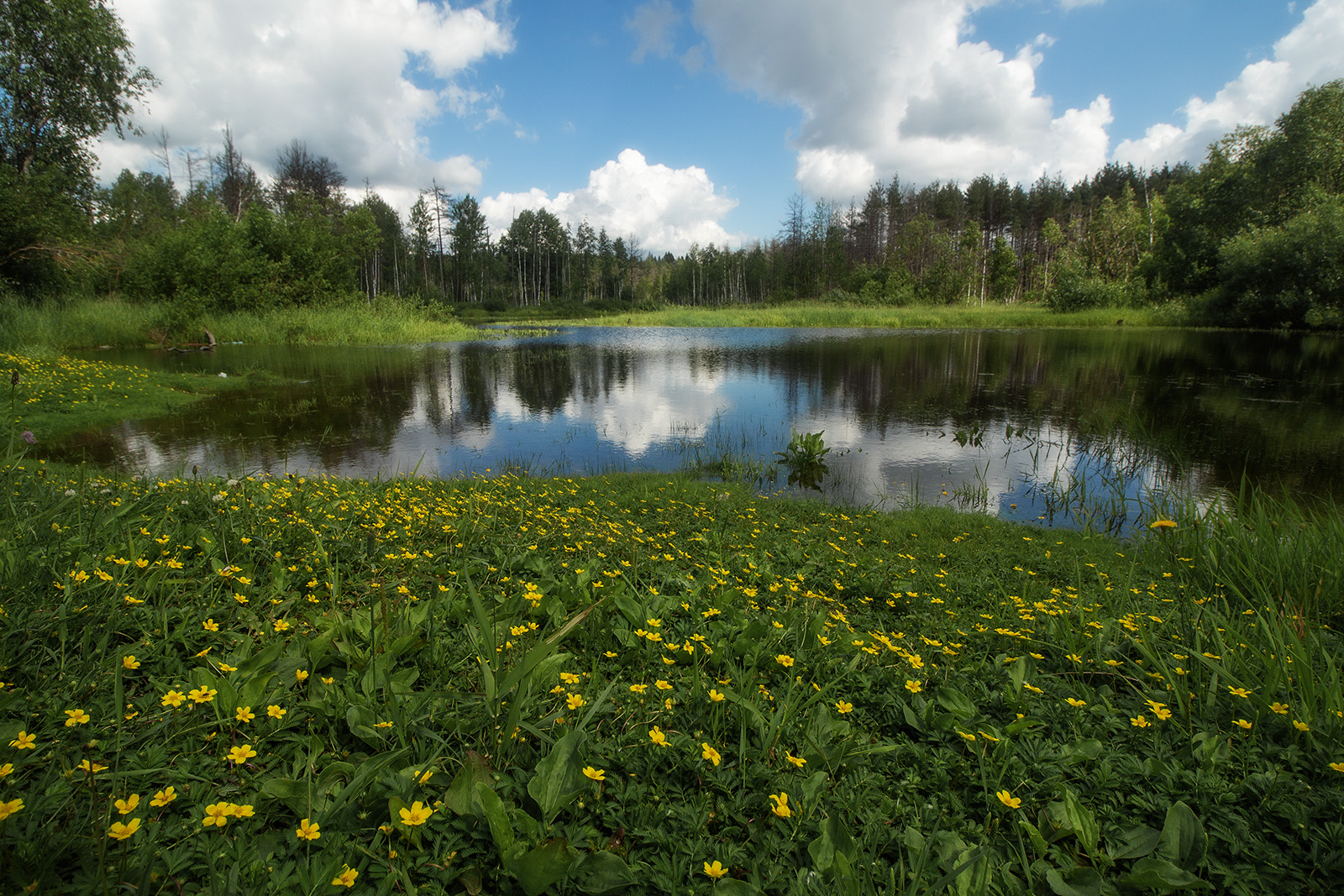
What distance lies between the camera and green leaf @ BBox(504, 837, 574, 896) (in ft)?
4.44

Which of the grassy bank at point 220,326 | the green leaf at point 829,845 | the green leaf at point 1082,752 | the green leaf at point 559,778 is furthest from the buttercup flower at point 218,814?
the grassy bank at point 220,326

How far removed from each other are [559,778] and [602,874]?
0.28m

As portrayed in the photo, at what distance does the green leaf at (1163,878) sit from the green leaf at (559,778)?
1.46 meters

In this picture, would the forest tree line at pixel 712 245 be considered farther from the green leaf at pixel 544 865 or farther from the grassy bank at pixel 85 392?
the green leaf at pixel 544 865

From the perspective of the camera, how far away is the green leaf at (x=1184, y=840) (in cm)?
159

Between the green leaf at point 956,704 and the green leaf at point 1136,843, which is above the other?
the green leaf at point 956,704

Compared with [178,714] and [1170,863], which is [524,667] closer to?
[178,714]

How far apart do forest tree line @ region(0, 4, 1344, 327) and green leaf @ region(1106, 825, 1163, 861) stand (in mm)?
28131

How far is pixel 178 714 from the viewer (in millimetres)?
1802

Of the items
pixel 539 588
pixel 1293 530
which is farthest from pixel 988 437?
pixel 539 588

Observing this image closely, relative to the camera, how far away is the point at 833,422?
38.1ft

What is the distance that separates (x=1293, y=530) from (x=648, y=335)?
3193 cm

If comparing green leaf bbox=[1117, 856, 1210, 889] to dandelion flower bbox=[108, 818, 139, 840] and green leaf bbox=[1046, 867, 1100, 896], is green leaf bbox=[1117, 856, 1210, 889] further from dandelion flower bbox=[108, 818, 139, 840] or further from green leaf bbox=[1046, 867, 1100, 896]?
dandelion flower bbox=[108, 818, 139, 840]

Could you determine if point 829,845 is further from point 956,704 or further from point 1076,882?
point 956,704
